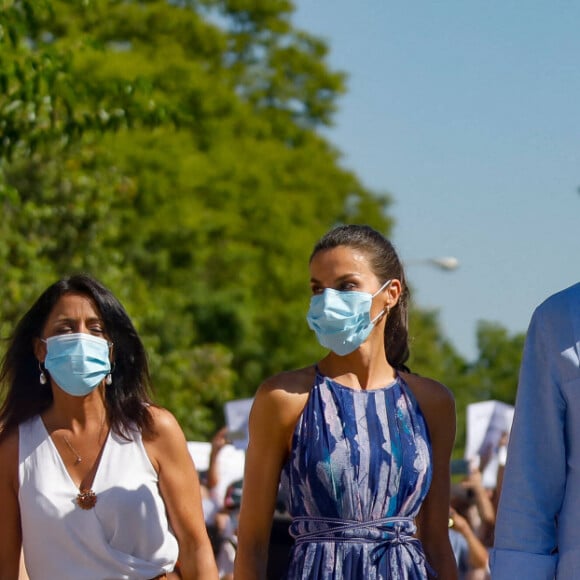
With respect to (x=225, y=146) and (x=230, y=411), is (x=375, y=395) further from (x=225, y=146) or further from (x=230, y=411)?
(x=225, y=146)

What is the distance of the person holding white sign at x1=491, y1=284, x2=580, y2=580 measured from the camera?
151 inches

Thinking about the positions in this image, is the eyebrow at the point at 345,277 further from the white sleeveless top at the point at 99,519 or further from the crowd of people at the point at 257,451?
the white sleeveless top at the point at 99,519

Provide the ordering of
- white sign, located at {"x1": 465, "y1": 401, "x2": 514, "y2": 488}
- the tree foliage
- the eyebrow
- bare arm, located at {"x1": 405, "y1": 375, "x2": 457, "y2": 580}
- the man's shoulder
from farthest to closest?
the tree foliage, white sign, located at {"x1": 465, "y1": 401, "x2": 514, "y2": 488}, the eyebrow, bare arm, located at {"x1": 405, "y1": 375, "x2": 457, "y2": 580}, the man's shoulder

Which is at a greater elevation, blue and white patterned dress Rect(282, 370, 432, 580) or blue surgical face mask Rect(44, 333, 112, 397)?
blue surgical face mask Rect(44, 333, 112, 397)

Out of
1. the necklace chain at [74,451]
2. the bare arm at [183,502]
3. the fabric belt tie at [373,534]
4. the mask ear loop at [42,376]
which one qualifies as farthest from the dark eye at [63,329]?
the fabric belt tie at [373,534]

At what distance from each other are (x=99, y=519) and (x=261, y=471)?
0.62 metres

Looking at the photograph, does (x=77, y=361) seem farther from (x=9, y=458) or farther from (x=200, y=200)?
(x=200, y=200)

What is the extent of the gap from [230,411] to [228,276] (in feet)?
72.6

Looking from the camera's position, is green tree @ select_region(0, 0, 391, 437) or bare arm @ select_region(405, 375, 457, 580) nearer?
bare arm @ select_region(405, 375, 457, 580)

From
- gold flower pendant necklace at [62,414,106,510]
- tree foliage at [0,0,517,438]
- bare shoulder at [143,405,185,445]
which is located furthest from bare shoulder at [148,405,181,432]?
tree foliage at [0,0,517,438]

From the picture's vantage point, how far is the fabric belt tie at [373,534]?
4.90 metres

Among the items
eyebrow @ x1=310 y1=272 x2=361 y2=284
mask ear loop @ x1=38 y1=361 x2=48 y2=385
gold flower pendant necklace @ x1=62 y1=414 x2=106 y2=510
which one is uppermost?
eyebrow @ x1=310 y1=272 x2=361 y2=284

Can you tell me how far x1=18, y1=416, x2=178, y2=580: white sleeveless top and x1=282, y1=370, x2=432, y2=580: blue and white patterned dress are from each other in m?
0.55

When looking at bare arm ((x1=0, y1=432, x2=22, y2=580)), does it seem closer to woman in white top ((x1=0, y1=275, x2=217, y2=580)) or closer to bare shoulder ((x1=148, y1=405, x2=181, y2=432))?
woman in white top ((x1=0, y1=275, x2=217, y2=580))
